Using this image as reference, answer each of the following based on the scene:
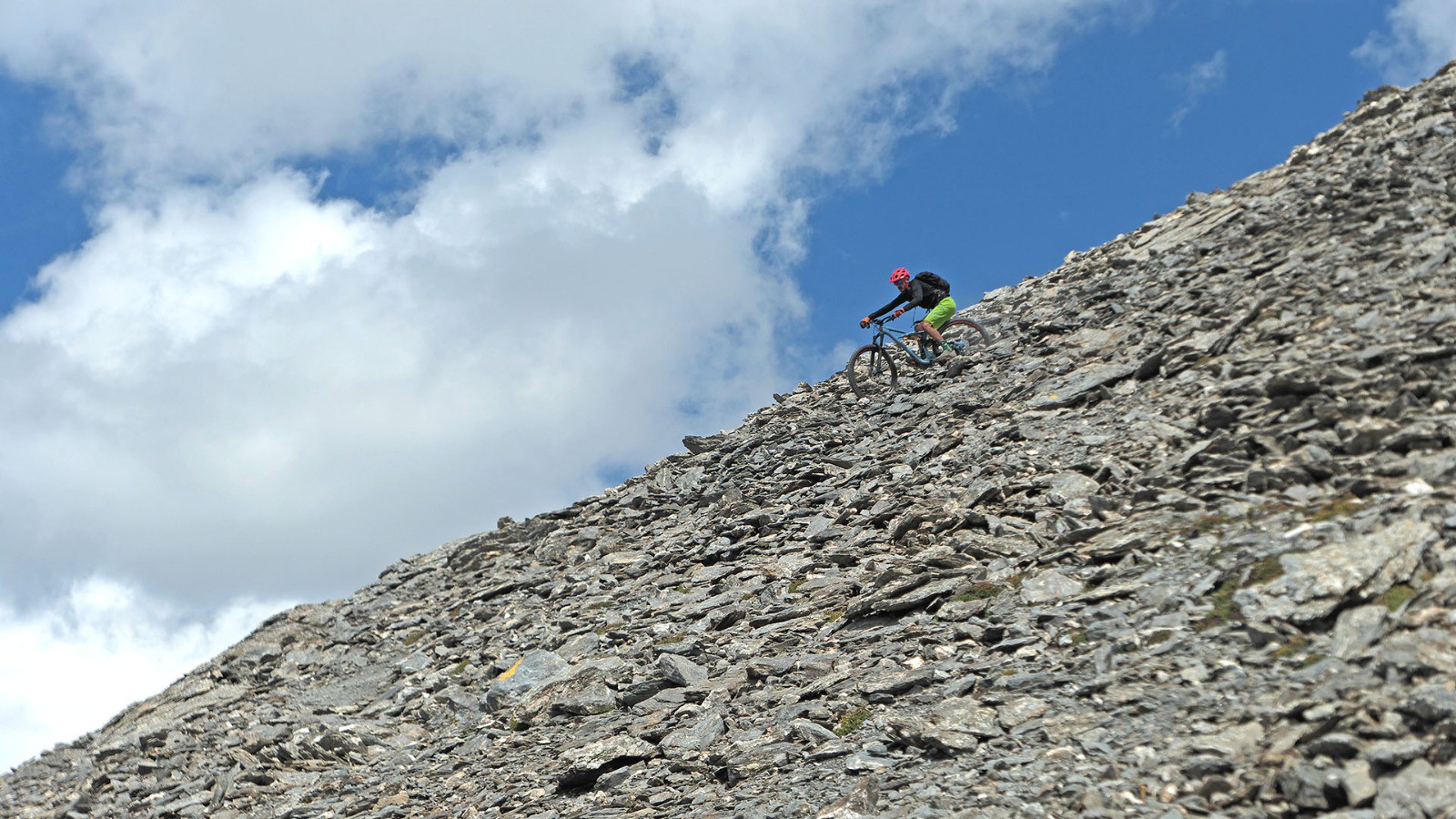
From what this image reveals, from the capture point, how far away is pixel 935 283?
84.8ft

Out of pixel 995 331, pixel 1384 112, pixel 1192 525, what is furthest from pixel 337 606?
pixel 1384 112

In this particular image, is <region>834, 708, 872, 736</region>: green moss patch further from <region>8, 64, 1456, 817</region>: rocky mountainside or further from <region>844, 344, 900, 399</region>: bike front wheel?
<region>844, 344, 900, 399</region>: bike front wheel

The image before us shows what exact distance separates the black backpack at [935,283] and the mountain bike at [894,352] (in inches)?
29.3

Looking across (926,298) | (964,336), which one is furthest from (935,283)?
(964,336)

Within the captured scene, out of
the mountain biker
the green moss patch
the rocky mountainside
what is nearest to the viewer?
the rocky mountainside

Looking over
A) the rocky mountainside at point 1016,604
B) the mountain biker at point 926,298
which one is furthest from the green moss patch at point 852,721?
→ the mountain biker at point 926,298

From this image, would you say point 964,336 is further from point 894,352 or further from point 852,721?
point 852,721

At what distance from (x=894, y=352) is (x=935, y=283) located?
2333 millimetres

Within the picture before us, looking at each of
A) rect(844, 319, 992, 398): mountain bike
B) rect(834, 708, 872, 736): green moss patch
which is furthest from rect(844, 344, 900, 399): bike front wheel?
rect(834, 708, 872, 736): green moss patch

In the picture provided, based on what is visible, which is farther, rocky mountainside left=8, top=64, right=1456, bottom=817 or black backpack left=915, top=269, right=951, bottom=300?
black backpack left=915, top=269, right=951, bottom=300

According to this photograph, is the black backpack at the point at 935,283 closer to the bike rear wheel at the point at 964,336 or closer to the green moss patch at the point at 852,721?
the bike rear wheel at the point at 964,336

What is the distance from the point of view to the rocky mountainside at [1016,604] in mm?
9641

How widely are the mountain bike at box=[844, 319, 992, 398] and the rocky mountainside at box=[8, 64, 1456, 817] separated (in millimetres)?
506

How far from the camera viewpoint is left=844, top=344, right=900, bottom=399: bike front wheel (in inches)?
1070
